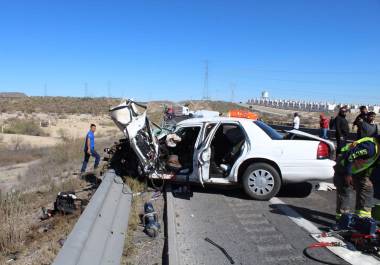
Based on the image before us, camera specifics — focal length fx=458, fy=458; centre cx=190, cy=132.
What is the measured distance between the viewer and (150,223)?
6605 mm

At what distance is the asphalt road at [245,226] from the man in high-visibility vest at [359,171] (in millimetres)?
674

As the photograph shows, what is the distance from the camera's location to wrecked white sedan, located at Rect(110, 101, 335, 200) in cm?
838

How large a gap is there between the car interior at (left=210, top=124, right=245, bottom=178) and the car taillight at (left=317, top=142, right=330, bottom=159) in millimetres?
1462

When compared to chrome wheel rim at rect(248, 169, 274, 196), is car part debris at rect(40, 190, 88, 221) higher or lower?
lower

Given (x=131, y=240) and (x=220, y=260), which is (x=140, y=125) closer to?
(x=131, y=240)

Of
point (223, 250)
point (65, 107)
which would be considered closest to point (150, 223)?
point (223, 250)

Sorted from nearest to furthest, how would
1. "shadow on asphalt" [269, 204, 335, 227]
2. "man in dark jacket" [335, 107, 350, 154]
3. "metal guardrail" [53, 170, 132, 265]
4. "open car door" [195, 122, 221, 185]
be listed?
1. "metal guardrail" [53, 170, 132, 265]
2. "shadow on asphalt" [269, 204, 335, 227]
3. "open car door" [195, 122, 221, 185]
4. "man in dark jacket" [335, 107, 350, 154]

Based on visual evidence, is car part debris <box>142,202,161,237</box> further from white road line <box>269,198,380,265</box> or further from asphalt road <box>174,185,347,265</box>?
white road line <box>269,198,380,265</box>

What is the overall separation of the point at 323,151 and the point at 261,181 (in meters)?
1.26

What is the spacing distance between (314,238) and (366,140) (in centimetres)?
150

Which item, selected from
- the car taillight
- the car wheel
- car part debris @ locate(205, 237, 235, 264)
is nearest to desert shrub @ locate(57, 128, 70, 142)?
the car wheel

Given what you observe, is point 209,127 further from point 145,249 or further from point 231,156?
point 145,249

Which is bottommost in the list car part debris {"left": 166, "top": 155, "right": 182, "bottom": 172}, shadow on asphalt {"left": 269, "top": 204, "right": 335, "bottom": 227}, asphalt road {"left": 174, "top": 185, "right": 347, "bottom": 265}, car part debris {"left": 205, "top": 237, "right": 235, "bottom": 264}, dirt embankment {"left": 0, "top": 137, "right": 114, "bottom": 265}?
dirt embankment {"left": 0, "top": 137, "right": 114, "bottom": 265}

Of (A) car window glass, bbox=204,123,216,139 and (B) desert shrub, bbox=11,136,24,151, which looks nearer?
(A) car window glass, bbox=204,123,216,139
